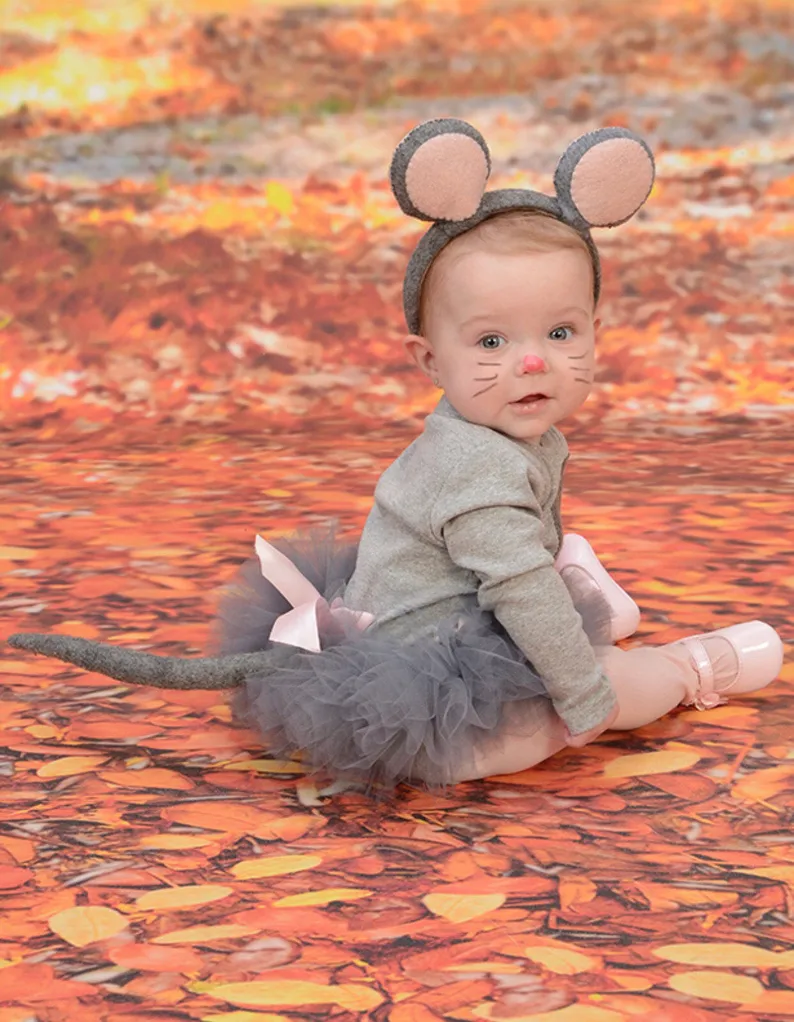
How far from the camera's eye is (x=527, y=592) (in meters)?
1.88

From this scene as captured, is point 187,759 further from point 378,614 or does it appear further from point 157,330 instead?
point 157,330

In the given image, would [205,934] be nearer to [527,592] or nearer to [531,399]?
[527,592]

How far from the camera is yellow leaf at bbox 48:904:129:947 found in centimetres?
159

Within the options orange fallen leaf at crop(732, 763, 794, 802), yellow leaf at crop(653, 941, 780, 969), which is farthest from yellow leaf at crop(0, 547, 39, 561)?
yellow leaf at crop(653, 941, 780, 969)

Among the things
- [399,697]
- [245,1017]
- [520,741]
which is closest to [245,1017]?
[245,1017]

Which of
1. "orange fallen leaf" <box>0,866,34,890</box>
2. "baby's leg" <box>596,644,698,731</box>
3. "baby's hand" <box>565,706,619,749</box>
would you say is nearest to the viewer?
"orange fallen leaf" <box>0,866,34,890</box>

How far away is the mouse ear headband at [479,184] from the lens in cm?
192

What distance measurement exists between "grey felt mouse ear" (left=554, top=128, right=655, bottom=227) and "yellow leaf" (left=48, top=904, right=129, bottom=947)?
3.10ft

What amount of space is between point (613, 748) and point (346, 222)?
3.32 meters

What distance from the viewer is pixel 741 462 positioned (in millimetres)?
3750

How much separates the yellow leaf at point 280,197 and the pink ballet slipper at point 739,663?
324 cm

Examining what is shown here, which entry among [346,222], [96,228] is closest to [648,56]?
Result: [346,222]

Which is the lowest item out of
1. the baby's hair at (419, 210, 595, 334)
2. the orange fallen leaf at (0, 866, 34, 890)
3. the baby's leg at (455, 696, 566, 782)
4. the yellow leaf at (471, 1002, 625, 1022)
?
the yellow leaf at (471, 1002, 625, 1022)

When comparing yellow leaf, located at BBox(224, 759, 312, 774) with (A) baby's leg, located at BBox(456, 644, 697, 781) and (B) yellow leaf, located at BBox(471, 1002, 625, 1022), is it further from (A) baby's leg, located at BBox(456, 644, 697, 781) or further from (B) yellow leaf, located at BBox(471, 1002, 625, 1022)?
(B) yellow leaf, located at BBox(471, 1002, 625, 1022)
